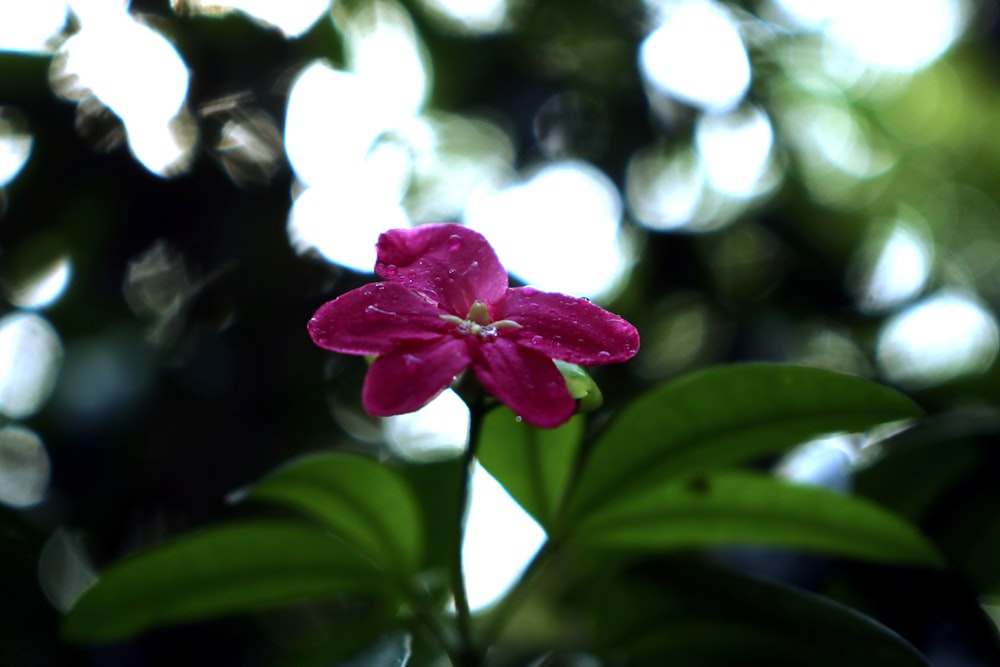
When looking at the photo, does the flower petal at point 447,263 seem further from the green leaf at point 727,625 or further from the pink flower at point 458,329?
the green leaf at point 727,625

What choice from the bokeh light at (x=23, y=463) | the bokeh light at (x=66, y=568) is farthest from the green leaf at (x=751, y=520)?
the bokeh light at (x=23, y=463)

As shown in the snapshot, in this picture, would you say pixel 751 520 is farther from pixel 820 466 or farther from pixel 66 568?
pixel 66 568

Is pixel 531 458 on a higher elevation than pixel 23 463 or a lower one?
higher

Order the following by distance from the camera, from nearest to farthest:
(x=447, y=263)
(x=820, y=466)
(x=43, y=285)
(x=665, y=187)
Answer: (x=447, y=263)
(x=820, y=466)
(x=43, y=285)
(x=665, y=187)

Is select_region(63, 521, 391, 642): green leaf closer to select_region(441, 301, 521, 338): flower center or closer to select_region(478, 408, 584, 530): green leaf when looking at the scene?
select_region(478, 408, 584, 530): green leaf

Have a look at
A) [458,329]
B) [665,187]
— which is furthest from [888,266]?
[458,329]
